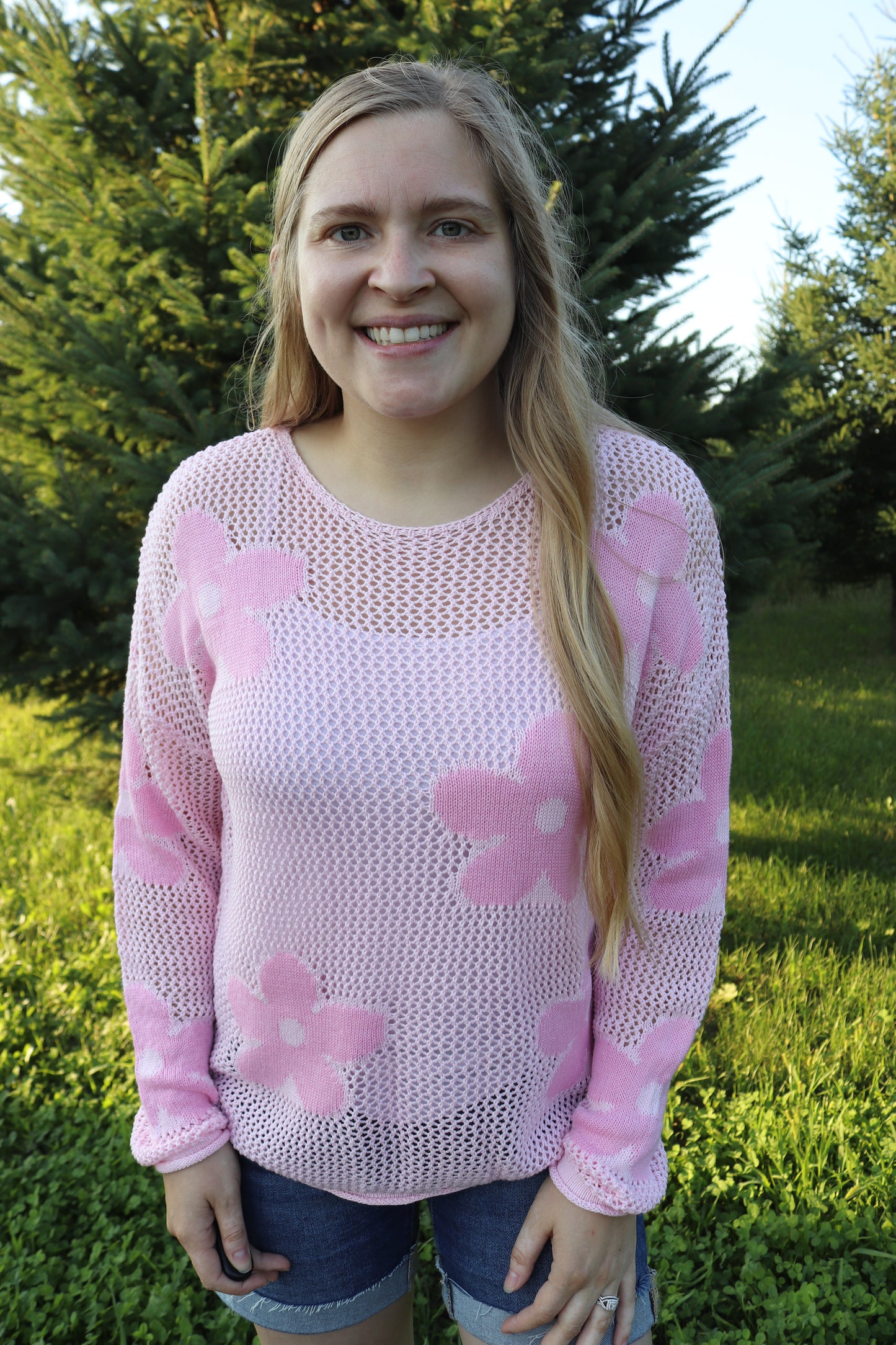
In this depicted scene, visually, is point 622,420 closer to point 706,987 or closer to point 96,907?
point 706,987

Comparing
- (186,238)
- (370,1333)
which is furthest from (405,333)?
(186,238)

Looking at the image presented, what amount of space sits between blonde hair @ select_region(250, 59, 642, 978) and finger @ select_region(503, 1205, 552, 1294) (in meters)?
0.34

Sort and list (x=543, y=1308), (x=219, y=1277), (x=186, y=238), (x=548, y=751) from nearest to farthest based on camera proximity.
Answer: (x=548, y=751), (x=543, y=1308), (x=219, y=1277), (x=186, y=238)

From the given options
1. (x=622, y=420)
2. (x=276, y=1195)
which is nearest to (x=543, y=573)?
(x=622, y=420)

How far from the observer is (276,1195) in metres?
1.41

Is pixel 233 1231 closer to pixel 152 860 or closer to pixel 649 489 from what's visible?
pixel 152 860

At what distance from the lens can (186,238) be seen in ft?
12.0

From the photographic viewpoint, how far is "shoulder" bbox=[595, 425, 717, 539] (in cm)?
126

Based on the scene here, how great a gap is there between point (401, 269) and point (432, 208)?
91 mm

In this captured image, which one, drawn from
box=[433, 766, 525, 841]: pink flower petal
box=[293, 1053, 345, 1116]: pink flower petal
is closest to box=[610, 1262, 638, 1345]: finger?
box=[293, 1053, 345, 1116]: pink flower petal

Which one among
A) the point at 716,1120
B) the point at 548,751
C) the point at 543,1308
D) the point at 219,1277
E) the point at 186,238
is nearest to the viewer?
the point at 548,751

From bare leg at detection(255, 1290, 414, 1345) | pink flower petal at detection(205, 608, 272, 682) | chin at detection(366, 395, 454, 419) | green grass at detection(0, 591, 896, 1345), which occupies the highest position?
chin at detection(366, 395, 454, 419)

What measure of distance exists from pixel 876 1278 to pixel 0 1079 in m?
2.53

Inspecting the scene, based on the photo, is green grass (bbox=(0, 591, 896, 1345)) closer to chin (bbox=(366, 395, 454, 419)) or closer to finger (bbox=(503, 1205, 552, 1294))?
finger (bbox=(503, 1205, 552, 1294))
